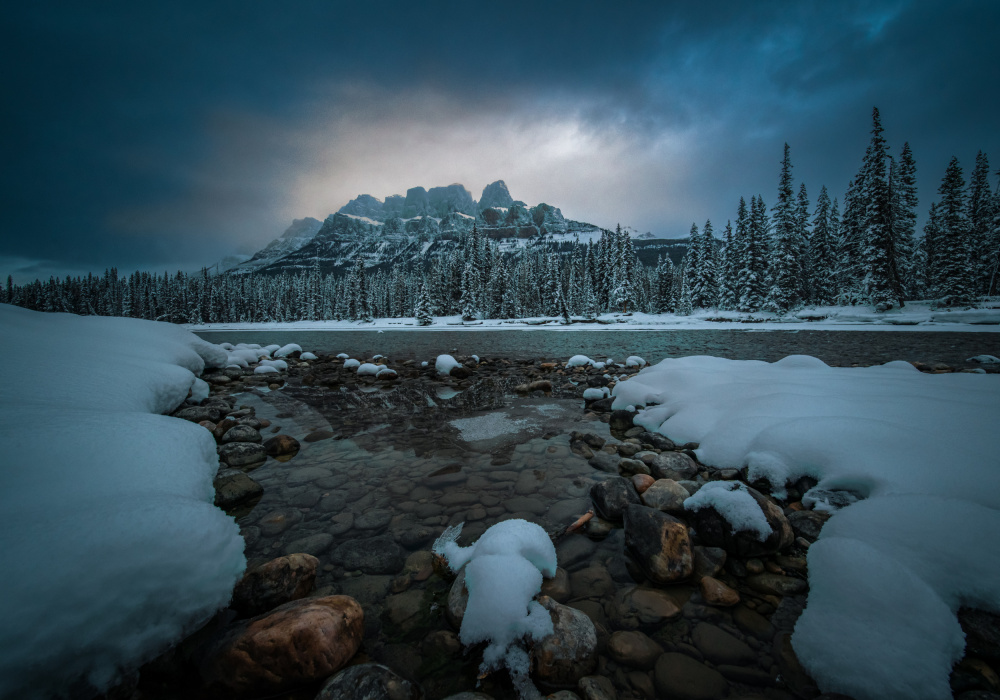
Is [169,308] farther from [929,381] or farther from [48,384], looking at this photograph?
[929,381]

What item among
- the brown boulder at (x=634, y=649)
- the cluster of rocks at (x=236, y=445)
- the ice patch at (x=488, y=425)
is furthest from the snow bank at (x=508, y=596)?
the ice patch at (x=488, y=425)

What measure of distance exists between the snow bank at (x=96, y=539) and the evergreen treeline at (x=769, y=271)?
41563 mm

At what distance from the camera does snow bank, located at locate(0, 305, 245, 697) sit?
1.51 m

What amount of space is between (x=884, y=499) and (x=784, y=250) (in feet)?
137

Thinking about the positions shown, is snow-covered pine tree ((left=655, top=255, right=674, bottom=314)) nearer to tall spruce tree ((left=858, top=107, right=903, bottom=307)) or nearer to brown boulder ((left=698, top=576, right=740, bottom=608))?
tall spruce tree ((left=858, top=107, right=903, bottom=307))

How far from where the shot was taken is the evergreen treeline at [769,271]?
91.9 feet

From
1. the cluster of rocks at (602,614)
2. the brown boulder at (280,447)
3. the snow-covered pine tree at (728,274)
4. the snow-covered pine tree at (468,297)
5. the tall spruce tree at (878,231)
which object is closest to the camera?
the cluster of rocks at (602,614)

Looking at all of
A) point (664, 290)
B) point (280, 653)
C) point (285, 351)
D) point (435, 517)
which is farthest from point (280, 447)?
point (664, 290)

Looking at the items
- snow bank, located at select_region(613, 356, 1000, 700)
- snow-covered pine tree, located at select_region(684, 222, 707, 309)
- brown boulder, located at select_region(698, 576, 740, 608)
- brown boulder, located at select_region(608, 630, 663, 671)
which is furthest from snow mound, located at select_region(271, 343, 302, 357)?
snow-covered pine tree, located at select_region(684, 222, 707, 309)

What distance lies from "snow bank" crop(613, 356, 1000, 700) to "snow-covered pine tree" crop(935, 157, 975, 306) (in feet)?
129

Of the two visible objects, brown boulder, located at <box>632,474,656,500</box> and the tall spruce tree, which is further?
the tall spruce tree

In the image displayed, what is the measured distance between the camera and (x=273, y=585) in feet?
7.64

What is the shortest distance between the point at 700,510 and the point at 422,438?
418cm

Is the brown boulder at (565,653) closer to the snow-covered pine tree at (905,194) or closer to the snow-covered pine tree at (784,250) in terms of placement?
the snow-covered pine tree at (784,250)
